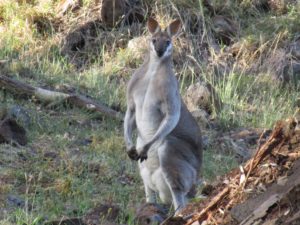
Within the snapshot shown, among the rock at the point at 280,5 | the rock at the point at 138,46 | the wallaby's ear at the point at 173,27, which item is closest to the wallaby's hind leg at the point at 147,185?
the wallaby's ear at the point at 173,27

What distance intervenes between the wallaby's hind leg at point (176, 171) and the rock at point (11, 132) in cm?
152

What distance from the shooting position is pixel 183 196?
23.3 feet

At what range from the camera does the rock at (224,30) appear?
1252cm

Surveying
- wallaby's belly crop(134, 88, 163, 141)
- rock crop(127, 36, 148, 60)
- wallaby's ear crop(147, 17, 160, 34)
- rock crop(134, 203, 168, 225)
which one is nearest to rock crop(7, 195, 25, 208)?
rock crop(134, 203, 168, 225)

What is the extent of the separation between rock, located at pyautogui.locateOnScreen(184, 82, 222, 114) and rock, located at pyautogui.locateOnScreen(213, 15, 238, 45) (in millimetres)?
2324

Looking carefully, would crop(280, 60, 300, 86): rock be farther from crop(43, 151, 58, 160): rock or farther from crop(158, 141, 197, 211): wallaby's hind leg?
crop(158, 141, 197, 211): wallaby's hind leg

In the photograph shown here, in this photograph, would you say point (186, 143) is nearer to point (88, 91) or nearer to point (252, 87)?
→ point (88, 91)

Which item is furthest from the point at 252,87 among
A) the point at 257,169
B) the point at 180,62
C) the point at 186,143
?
the point at 257,169

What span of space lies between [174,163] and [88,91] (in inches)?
130

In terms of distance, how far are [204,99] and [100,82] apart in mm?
1311

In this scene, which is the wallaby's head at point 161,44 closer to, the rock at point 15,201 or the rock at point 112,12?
the rock at point 15,201

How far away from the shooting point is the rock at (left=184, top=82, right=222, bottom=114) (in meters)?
10.2

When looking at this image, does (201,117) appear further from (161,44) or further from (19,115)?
(161,44)

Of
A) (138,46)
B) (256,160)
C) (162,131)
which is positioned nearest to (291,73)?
(138,46)
